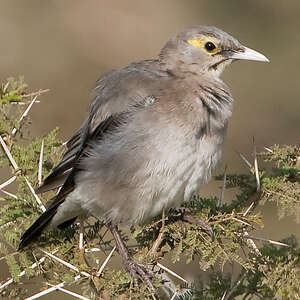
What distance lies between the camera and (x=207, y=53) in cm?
546

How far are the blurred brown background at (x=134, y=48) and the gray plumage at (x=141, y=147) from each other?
4202 mm

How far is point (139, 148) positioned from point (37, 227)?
34.7 inches

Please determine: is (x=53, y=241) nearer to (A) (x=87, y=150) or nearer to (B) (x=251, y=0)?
(A) (x=87, y=150)

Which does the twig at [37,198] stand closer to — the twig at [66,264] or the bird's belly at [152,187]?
the bird's belly at [152,187]

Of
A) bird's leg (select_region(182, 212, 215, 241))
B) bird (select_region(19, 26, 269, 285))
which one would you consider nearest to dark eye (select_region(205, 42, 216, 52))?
bird (select_region(19, 26, 269, 285))

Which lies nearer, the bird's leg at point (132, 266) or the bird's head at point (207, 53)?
the bird's leg at point (132, 266)

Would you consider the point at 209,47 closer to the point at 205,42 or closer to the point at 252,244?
the point at 205,42

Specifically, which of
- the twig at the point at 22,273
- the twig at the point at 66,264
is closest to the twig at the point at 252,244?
the twig at the point at 66,264

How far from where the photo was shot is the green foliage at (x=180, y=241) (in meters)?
→ 3.78

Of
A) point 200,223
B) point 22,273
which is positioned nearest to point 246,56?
point 200,223

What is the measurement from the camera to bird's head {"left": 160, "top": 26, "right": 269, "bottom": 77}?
214 inches

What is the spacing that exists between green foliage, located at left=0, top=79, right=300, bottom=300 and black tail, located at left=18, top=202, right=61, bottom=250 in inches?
1.8

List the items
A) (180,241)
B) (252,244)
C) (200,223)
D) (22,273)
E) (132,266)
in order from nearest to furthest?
(22,273) → (252,244) → (180,241) → (200,223) → (132,266)

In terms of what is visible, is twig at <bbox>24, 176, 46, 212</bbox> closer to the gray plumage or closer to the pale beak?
the gray plumage
